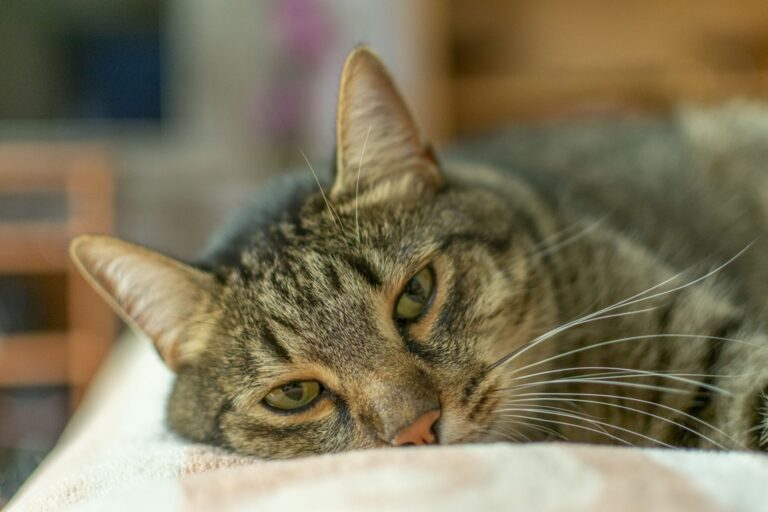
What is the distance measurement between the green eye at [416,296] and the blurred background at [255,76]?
237 cm

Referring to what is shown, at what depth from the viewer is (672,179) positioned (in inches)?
58.4

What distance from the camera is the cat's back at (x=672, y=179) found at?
1287 mm

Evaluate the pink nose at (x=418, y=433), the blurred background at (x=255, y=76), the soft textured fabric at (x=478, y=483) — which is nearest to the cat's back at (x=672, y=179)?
the pink nose at (x=418, y=433)

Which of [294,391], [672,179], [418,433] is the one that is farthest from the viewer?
[672,179]

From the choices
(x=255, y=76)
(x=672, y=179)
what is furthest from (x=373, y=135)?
(x=255, y=76)

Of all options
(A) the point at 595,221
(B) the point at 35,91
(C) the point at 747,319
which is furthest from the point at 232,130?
(C) the point at 747,319

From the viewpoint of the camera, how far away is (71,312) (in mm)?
3049

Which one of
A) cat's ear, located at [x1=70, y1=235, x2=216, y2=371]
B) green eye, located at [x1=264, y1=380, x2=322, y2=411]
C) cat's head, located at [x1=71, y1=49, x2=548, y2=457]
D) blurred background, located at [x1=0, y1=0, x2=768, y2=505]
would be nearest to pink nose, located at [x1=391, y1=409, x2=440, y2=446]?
cat's head, located at [x1=71, y1=49, x2=548, y2=457]

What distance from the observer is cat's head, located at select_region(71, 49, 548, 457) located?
34.0 inches

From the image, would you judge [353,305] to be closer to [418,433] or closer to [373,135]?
[418,433]

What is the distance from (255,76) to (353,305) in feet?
10.1

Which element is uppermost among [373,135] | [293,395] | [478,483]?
[373,135]

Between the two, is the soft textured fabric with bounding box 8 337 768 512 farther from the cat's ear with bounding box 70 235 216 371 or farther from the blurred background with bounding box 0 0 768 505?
the blurred background with bounding box 0 0 768 505

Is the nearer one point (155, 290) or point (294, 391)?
point (294, 391)
